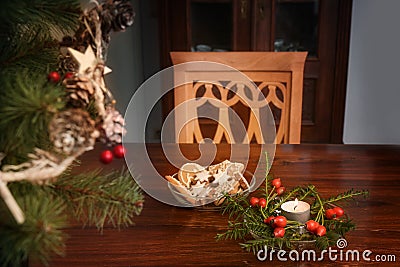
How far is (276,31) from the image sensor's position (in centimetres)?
317

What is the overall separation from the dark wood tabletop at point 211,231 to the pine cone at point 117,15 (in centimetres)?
44

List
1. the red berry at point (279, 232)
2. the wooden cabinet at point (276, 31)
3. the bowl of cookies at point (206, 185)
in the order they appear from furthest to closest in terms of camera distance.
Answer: the wooden cabinet at point (276, 31) < the bowl of cookies at point (206, 185) < the red berry at point (279, 232)

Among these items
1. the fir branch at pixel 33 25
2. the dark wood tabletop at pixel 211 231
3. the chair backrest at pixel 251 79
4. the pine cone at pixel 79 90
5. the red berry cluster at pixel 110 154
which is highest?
the fir branch at pixel 33 25

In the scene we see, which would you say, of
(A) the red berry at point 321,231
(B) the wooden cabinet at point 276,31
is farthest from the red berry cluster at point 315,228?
(B) the wooden cabinet at point 276,31

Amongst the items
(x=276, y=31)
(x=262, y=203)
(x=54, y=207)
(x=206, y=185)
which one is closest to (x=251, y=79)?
(x=206, y=185)

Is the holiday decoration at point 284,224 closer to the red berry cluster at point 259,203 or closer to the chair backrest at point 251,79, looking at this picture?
the red berry cluster at point 259,203

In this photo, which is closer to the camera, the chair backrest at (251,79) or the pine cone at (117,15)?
the pine cone at (117,15)

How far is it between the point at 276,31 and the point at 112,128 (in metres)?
2.83

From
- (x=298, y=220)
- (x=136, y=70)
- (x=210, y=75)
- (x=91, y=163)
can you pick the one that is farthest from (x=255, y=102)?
(x=136, y=70)

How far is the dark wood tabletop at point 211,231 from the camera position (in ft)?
2.67

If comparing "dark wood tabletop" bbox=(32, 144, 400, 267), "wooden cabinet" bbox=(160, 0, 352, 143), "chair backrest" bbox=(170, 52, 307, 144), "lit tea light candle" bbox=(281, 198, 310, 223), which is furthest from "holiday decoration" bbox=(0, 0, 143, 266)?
"wooden cabinet" bbox=(160, 0, 352, 143)

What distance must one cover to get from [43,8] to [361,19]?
282cm

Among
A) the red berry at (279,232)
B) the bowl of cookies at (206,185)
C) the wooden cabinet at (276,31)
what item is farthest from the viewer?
the wooden cabinet at (276,31)

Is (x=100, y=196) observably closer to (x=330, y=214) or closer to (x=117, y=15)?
(x=117, y=15)
